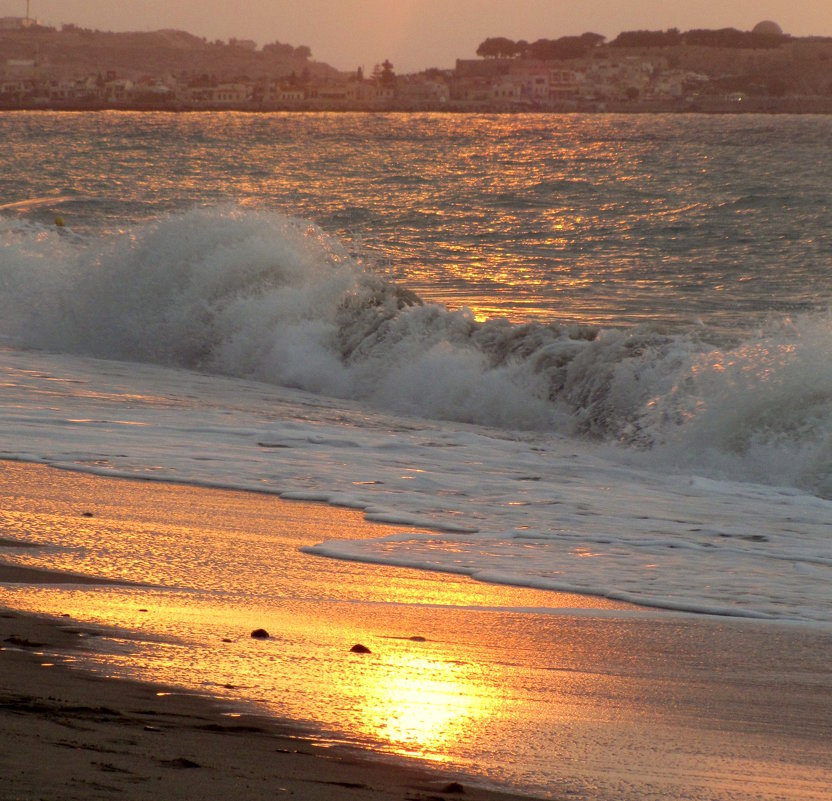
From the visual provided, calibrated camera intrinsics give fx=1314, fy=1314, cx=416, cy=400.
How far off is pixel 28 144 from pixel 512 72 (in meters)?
133

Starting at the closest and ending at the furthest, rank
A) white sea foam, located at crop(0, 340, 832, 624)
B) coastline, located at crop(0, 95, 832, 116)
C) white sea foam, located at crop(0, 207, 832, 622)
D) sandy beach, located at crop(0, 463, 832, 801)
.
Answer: sandy beach, located at crop(0, 463, 832, 801)
white sea foam, located at crop(0, 340, 832, 624)
white sea foam, located at crop(0, 207, 832, 622)
coastline, located at crop(0, 95, 832, 116)

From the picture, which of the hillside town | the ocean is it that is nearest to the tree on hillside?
the hillside town

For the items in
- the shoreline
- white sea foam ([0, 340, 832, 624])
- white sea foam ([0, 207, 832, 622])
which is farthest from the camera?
white sea foam ([0, 207, 832, 622])

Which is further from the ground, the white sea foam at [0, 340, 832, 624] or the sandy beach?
the sandy beach

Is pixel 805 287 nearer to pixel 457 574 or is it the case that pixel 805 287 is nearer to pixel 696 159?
pixel 457 574

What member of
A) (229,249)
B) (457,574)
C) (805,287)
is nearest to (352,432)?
(457,574)

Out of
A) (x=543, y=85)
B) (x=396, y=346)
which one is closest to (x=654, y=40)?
(x=543, y=85)

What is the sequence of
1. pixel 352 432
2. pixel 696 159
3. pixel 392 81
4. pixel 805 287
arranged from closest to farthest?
pixel 352 432, pixel 805 287, pixel 696 159, pixel 392 81

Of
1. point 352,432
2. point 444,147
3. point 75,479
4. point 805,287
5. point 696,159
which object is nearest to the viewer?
point 75,479

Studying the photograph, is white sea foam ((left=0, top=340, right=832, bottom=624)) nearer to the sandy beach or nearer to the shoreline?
the sandy beach

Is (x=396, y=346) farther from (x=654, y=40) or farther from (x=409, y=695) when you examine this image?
(x=654, y=40)

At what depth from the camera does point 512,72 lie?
185 metres

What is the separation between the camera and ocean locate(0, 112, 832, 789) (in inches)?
234

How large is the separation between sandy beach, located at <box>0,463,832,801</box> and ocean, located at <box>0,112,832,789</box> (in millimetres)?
246
